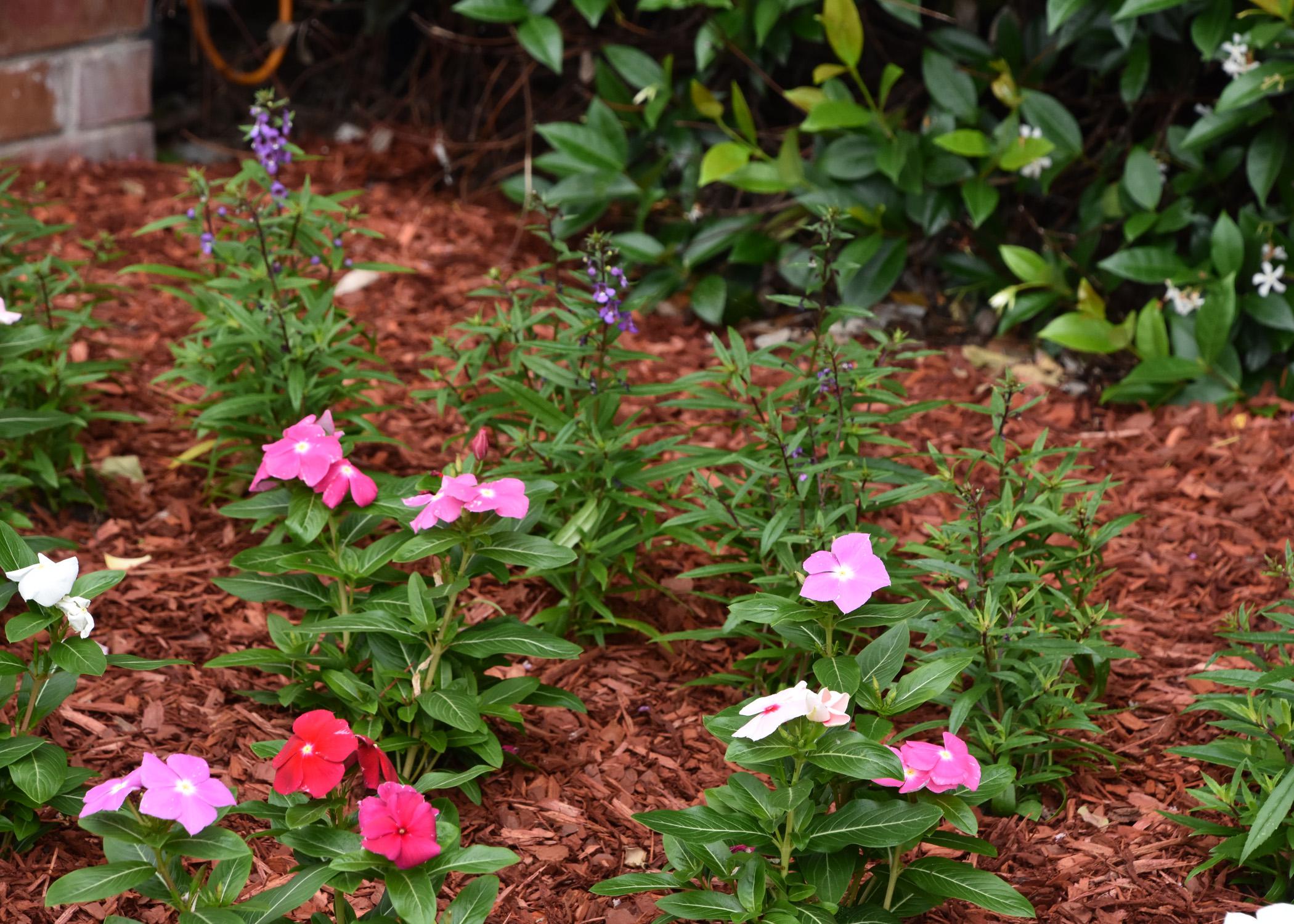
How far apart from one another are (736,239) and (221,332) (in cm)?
180

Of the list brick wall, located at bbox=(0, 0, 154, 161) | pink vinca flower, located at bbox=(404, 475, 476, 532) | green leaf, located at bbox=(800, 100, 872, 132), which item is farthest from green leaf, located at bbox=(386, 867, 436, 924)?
brick wall, located at bbox=(0, 0, 154, 161)

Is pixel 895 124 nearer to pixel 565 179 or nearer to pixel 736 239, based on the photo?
pixel 736 239

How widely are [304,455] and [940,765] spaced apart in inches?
45.4

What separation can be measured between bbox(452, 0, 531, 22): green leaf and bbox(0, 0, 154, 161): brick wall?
58.5 inches

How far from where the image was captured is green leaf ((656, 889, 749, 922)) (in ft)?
5.61

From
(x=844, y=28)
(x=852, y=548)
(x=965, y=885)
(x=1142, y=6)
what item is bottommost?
(x=965, y=885)

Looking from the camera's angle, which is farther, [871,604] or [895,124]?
[895,124]

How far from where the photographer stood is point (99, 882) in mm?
1584

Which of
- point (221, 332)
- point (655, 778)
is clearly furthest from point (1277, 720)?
point (221, 332)

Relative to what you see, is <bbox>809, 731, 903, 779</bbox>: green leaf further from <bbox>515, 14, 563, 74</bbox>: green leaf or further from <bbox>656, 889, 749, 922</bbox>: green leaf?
<bbox>515, 14, 563, 74</bbox>: green leaf

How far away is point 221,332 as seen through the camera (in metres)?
2.80

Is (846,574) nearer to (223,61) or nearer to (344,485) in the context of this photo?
(344,485)

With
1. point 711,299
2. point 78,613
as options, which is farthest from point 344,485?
point 711,299

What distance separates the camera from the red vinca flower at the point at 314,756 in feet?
5.41
